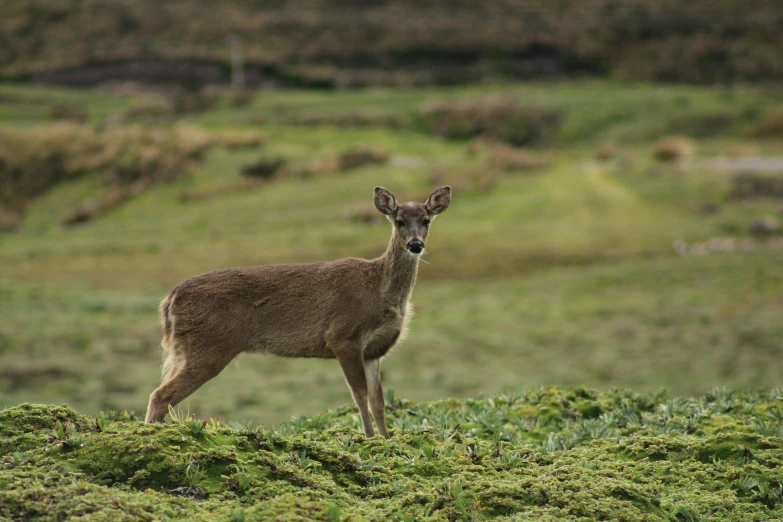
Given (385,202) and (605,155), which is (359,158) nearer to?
(605,155)

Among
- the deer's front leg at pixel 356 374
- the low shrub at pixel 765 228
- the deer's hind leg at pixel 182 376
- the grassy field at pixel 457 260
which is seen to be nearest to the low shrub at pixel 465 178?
the grassy field at pixel 457 260

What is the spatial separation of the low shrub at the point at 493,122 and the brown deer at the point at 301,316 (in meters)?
46.7

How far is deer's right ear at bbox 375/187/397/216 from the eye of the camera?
396 inches

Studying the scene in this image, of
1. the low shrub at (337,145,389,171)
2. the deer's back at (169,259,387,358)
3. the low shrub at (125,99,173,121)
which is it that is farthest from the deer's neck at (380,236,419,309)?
the low shrub at (125,99,173,121)

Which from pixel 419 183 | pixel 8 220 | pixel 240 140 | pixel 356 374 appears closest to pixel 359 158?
pixel 419 183

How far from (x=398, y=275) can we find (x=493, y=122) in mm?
49204

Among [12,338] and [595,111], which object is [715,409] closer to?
[12,338]

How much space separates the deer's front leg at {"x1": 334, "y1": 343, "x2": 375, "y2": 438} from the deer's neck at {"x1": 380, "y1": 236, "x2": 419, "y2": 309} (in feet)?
2.31

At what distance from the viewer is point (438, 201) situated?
10.2 metres

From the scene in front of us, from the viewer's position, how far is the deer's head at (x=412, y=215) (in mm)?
9431

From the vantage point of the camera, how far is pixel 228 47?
82500mm

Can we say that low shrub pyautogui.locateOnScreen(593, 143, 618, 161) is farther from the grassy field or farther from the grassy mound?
the grassy mound

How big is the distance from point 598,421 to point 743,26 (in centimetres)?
8446

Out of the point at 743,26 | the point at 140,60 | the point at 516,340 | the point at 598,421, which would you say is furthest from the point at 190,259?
the point at 743,26
